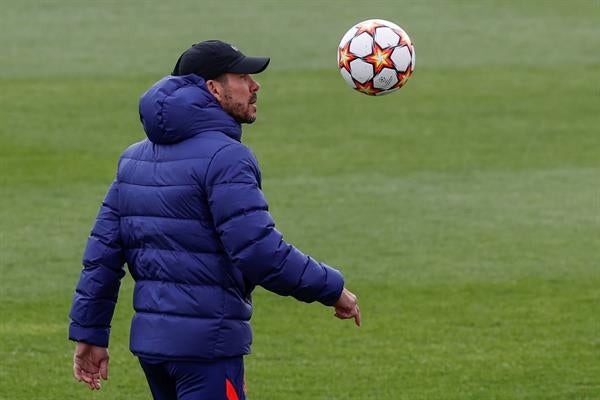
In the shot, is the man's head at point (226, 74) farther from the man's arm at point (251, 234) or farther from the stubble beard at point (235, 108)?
the man's arm at point (251, 234)

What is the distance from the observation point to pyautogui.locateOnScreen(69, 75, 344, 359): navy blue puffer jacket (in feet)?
16.3

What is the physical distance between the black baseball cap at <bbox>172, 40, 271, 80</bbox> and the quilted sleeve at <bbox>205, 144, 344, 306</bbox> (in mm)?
313

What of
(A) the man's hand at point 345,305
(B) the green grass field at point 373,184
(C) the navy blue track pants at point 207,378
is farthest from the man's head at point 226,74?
(B) the green grass field at point 373,184

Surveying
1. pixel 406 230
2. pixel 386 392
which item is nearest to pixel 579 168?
pixel 406 230

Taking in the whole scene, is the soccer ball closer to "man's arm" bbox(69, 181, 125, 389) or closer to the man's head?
the man's head

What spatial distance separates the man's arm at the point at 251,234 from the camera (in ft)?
16.3

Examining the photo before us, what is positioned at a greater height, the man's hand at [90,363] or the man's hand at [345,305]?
the man's hand at [345,305]

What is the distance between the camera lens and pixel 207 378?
5.08 meters

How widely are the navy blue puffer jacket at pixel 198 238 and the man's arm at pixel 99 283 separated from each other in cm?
8

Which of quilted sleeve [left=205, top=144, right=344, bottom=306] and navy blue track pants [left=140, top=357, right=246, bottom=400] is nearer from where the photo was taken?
quilted sleeve [left=205, top=144, right=344, bottom=306]

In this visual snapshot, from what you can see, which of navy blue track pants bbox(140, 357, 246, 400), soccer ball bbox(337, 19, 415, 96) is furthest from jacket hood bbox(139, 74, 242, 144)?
soccer ball bbox(337, 19, 415, 96)

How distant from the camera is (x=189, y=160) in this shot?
510 centimetres

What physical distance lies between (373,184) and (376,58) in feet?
20.5

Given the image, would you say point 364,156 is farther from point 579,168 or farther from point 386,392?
point 386,392
